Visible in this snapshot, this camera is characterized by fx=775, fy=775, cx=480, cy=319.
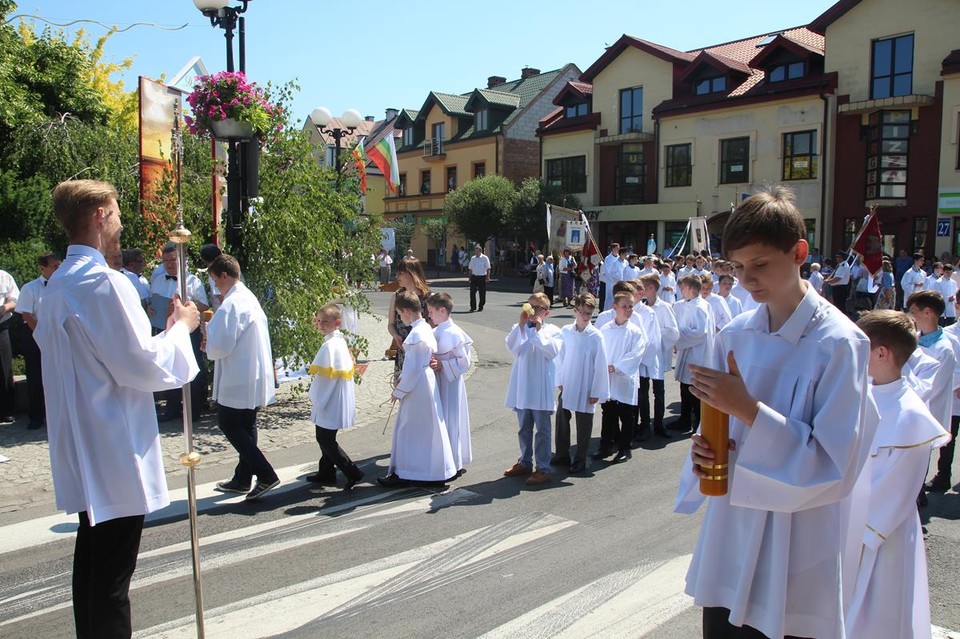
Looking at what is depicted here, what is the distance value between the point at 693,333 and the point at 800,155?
2460 cm

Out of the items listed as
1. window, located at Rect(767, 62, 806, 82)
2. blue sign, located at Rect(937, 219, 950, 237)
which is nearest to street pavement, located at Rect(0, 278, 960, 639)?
blue sign, located at Rect(937, 219, 950, 237)

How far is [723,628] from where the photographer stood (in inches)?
104

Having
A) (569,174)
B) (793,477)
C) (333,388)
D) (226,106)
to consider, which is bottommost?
(333,388)

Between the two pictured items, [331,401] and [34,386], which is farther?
[34,386]

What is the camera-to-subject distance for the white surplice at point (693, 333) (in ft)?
30.5

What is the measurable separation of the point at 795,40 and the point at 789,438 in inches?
1329

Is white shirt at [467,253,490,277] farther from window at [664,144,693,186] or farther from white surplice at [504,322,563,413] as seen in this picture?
window at [664,144,693,186]

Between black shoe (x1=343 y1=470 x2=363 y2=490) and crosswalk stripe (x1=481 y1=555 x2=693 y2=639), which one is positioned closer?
crosswalk stripe (x1=481 y1=555 x2=693 y2=639)

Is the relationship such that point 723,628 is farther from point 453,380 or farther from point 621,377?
point 621,377

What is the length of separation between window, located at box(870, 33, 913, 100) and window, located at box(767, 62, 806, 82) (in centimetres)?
Answer: 281

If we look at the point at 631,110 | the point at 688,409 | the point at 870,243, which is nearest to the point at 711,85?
the point at 631,110

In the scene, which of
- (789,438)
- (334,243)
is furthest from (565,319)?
(789,438)

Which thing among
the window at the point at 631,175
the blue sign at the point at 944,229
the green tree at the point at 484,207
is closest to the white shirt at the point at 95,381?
the blue sign at the point at 944,229

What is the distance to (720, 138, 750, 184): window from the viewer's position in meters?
32.3
